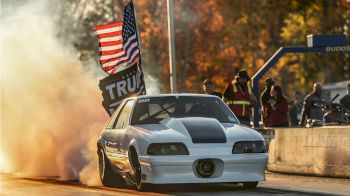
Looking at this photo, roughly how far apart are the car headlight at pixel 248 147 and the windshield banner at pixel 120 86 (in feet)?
21.2

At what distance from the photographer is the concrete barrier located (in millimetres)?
17906

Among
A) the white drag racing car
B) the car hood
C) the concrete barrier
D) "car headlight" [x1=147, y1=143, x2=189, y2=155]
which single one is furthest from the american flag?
"car headlight" [x1=147, y1=143, x2=189, y2=155]

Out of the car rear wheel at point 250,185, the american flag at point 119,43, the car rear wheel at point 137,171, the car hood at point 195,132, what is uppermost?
the american flag at point 119,43

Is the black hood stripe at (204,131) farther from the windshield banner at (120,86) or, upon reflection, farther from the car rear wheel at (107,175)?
the windshield banner at (120,86)

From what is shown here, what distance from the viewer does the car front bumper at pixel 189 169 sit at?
14.4 meters

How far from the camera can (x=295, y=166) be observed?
63.1ft

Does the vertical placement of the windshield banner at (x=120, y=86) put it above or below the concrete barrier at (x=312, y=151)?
above

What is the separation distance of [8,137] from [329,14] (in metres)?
32.8

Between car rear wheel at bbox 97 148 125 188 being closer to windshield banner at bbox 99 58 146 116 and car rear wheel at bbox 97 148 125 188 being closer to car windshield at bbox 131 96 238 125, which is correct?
car windshield at bbox 131 96 238 125

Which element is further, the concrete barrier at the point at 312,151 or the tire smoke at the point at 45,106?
the tire smoke at the point at 45,106

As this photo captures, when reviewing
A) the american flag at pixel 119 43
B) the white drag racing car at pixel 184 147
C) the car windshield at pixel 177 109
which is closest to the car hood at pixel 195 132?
the white drag racing car at pixel 184 147

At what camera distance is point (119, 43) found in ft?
78.1

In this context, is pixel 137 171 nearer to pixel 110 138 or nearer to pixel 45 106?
pixel 110 138

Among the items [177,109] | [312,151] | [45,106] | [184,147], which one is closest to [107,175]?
[177,109]
